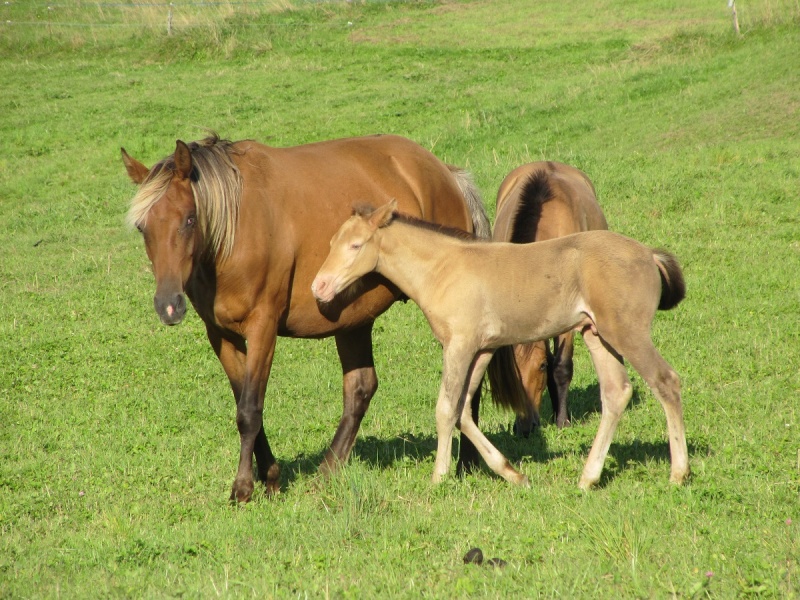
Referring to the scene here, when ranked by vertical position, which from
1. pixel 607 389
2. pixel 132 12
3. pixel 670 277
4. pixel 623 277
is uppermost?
pixel 132 12

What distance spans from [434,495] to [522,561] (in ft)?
3.99

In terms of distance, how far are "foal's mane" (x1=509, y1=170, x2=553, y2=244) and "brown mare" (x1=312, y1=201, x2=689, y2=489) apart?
1774 millimetres

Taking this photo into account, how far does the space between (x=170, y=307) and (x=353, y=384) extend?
75.5 inches

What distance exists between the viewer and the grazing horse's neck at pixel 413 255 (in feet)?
18.9

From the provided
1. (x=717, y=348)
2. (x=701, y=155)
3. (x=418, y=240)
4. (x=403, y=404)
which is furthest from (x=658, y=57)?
(x=418, y=240)

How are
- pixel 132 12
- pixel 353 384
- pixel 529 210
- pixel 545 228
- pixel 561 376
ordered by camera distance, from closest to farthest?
pixel 353 384, pixel 529 210, pixel 561 376, pixel 545 228, pixel 132 12

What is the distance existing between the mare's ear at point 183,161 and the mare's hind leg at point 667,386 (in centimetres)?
275

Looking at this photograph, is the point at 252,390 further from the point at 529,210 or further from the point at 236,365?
the point at 529,210

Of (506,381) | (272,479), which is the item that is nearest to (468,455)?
(506,381)

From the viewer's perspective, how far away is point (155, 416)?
26.3 feet

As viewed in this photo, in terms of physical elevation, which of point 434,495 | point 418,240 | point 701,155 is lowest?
point 701,155

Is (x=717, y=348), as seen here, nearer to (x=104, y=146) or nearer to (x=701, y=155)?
(x=701, y=155)

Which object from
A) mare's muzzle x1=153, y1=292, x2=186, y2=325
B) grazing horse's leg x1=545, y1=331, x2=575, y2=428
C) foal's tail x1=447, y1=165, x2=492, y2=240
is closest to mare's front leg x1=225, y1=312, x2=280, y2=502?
mare's muzzle x1=153, y1=292, x2=186, y2=325

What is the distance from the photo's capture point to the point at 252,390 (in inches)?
226
